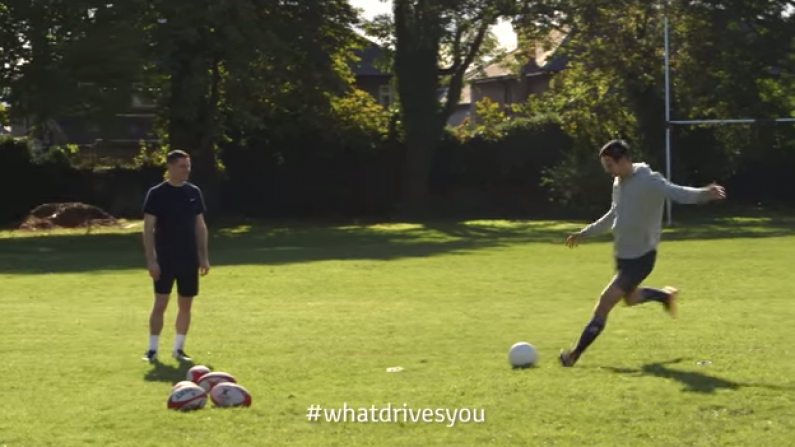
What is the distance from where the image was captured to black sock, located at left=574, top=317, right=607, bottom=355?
10789 mm

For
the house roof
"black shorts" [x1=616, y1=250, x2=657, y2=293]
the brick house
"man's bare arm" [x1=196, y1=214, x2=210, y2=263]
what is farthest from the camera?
the brick house

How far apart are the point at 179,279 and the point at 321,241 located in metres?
20.5

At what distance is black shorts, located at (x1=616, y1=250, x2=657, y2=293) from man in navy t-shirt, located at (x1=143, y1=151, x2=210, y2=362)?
12.9 ft

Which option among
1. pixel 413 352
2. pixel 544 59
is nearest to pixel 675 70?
pixel 544 59

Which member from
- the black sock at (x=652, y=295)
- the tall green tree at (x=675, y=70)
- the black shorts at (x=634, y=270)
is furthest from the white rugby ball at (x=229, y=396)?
the tall green tree at (x=675, y=70)

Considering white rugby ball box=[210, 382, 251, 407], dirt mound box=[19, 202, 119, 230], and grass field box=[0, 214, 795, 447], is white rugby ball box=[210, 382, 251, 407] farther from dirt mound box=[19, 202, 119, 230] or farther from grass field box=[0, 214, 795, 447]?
dirt mound box=[19, 202, 119, 230]

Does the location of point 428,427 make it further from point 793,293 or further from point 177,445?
point 793,293

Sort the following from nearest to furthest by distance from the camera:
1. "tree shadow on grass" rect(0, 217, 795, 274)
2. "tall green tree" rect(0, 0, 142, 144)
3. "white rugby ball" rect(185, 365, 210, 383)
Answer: "white rugby ball" rect(185, 365, 210, 383), "tree shadow on grass" rect(0, 217, 795, 274), "tall green tree" rect(0, 0, 142, 144)

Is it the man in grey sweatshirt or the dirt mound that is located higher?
the man in grey sweatshirt

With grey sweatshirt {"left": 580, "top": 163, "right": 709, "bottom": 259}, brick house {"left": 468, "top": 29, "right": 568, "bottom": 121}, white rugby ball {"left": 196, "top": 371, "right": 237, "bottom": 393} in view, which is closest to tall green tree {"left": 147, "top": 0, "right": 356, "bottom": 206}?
brick house {"left": 468, "top": 29, "right": 568, "bottom": 121}

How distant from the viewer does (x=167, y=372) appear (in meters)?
11.1

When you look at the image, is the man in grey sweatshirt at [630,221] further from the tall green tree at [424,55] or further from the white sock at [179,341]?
the tall green tree at [424,55]

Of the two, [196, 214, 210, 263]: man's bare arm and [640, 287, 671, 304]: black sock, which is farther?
[196, 214, 210, 263]: man's bare arm

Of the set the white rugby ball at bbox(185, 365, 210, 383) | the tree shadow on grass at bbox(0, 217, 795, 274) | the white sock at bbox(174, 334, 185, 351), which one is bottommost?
the tree shadow on grass at bbox(0, 217, 795, 274)
